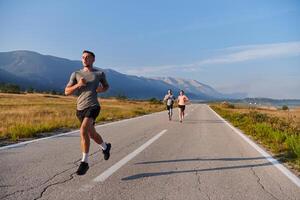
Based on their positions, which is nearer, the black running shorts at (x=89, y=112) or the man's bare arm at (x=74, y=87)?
the man's bare arm at (x=74, y=87)

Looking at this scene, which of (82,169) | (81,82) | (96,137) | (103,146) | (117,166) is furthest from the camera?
(117,166)

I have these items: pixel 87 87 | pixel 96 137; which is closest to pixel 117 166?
pixel 96 137

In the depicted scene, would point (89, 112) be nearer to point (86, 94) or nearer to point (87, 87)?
point (86, 94)

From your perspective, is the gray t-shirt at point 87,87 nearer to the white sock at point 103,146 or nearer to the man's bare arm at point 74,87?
the man's bare arm at point 74,87

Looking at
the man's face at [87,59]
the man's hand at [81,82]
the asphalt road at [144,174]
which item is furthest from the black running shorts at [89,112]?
the asphalt road at [144,174]

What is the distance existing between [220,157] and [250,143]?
329 centimetres

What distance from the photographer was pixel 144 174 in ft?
22.4

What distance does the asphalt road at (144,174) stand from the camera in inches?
217

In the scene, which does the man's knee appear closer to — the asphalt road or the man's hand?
the man's hand

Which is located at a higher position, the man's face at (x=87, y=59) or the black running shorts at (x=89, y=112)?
the man's face at (x=87, y=59)

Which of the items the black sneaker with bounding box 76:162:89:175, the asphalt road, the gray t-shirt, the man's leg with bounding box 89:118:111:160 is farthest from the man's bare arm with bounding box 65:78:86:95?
the asphalt road

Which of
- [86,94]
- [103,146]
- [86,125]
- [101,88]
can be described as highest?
[101,88]

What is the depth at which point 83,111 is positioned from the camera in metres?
6.66

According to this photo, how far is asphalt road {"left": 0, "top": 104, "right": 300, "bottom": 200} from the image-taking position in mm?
5516
